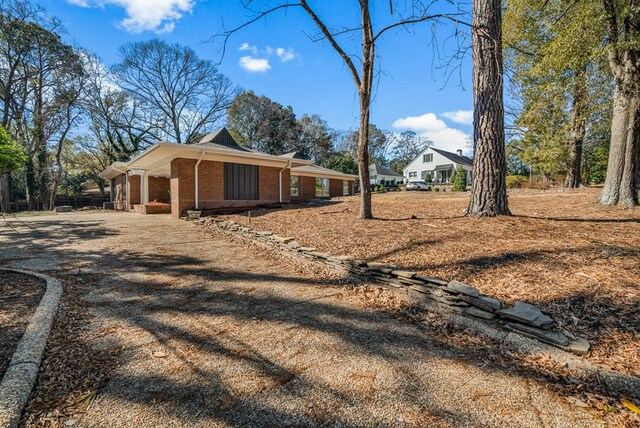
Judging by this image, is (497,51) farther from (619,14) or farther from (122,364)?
(122,364)

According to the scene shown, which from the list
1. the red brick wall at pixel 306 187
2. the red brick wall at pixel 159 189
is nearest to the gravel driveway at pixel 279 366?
the red brick wall at pixel 159 189

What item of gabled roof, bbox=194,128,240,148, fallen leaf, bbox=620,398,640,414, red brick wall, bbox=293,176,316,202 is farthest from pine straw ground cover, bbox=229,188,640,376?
red brick wall, bbox=293,176,316,202

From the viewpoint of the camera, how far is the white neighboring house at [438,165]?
127ft

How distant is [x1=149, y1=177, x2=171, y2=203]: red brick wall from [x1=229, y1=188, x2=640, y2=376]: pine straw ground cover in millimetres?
12862

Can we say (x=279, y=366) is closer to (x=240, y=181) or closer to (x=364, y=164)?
(x=364, y=164)

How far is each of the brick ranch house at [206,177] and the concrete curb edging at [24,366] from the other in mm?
7301

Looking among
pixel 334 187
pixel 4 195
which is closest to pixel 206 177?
pixel 334 187

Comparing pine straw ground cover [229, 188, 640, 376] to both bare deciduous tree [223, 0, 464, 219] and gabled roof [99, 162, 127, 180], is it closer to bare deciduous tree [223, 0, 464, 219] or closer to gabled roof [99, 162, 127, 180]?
bare deciduous tree [223, 0, 464, 219]

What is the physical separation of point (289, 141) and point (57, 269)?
3297 cm

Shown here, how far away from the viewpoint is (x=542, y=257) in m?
3.40

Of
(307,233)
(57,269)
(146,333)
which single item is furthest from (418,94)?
(57,269)

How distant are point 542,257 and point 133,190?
18.6m

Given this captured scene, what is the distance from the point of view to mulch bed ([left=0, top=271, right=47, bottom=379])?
2.18m

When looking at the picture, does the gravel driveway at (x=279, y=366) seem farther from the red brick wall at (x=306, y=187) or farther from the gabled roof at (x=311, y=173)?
the red brick wall at (x=306, y=187)
